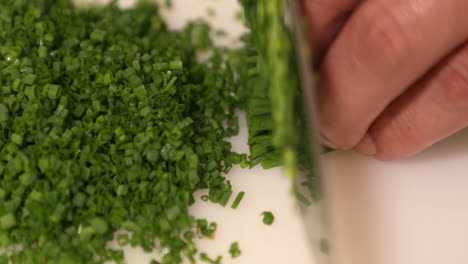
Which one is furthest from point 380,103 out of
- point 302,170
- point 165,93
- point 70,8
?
point 70,8

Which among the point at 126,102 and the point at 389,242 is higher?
the point at 126,102

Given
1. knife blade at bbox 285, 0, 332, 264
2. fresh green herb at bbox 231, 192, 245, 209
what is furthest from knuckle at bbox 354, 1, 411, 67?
fresh green herb at bbox 231, 192, 245, 209

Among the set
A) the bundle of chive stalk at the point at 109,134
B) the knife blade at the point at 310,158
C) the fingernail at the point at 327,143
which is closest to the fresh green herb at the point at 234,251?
the bundle of chive stalk at the point at 109,134

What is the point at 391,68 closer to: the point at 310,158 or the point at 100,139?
the point at 310,158

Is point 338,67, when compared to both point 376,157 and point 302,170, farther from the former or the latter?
point 376,157

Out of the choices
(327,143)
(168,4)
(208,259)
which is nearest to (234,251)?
(208,259)

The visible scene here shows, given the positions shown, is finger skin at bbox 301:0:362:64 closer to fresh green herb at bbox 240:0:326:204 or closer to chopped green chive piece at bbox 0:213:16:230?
fresh green herb at bbox 240:0:326:204
